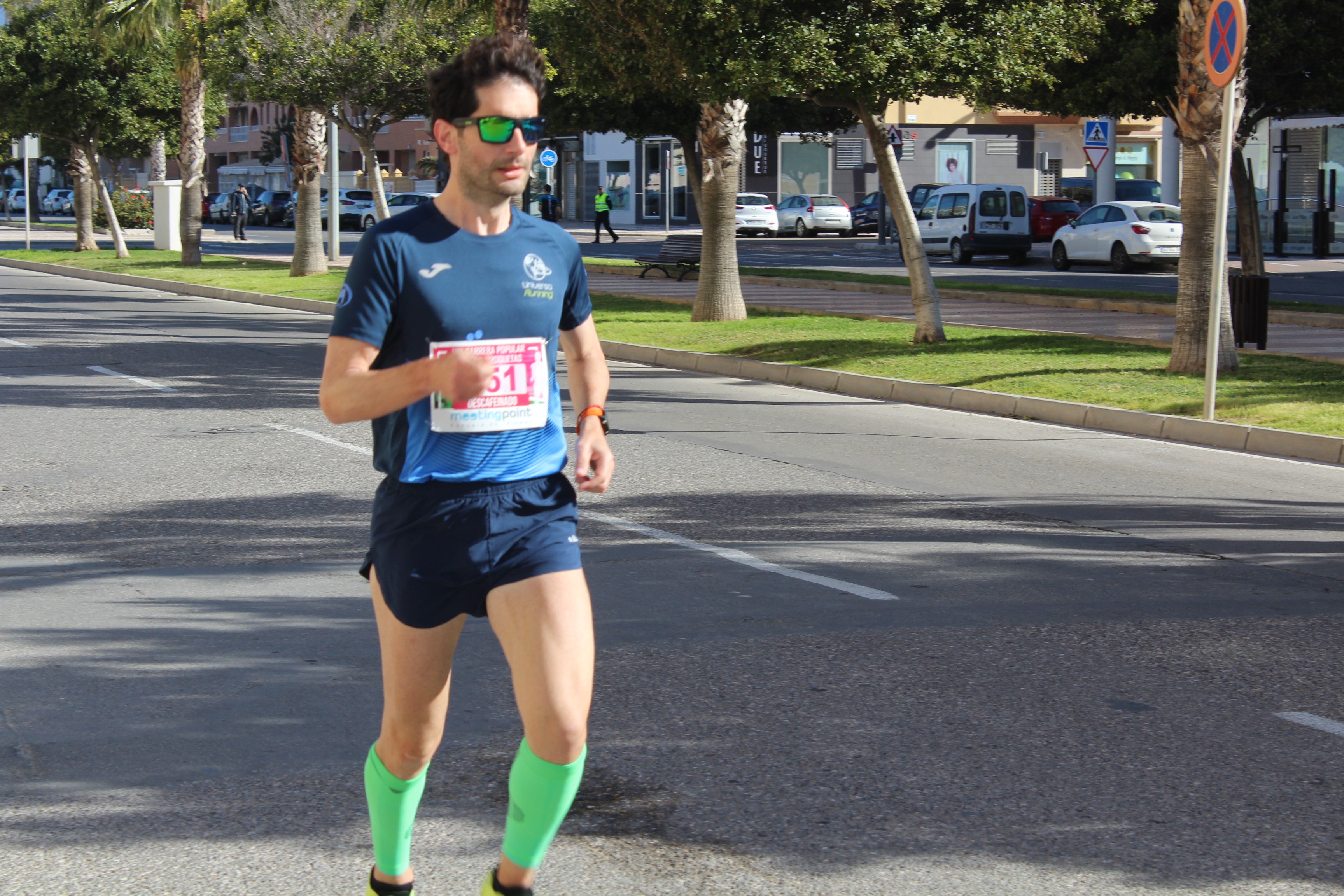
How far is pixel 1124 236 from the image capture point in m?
31.7

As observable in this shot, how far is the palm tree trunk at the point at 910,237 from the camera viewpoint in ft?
53.5

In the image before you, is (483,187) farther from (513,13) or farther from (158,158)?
(158,158)

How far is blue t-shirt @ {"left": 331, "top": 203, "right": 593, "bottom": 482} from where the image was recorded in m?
2.96

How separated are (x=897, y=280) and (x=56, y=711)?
2377 centimetres

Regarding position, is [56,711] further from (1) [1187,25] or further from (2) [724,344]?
(2) [724,344]

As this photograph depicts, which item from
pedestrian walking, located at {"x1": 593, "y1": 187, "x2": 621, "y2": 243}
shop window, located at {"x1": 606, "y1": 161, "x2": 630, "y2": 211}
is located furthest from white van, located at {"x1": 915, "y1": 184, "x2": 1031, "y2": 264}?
shop window, located at {"x1": 606, "y1": 161, "x2": 630, "y2": 211}

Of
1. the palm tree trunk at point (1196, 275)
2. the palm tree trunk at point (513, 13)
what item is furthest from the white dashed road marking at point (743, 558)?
the palm tree trunk at point (513, 13)

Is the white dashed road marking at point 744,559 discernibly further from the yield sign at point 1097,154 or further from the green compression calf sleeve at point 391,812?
the yield sign at point 1097,154

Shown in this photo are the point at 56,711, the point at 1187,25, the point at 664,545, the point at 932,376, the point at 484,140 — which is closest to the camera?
the point at 484,140

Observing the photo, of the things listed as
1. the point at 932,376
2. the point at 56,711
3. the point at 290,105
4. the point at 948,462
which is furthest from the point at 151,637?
the point at 290,105

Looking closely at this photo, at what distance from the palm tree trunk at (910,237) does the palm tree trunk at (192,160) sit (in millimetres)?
20486

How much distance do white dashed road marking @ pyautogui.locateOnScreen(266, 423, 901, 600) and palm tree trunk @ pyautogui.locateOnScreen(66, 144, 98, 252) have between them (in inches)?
1409

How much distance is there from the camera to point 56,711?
16.0 ft

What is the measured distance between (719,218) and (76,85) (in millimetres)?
25660
